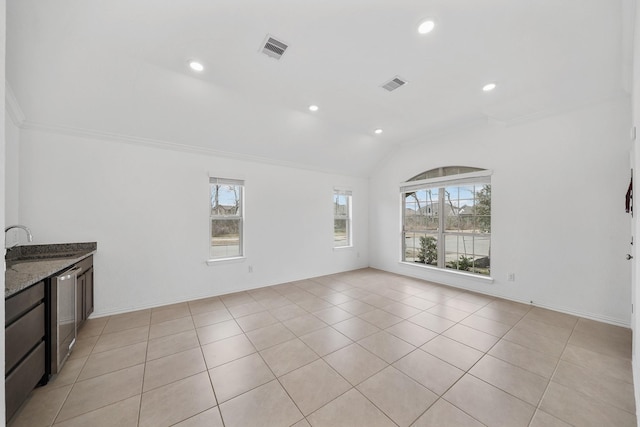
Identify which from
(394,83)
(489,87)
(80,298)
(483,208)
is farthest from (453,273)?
(80,298)

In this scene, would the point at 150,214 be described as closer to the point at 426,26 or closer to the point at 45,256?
the point at 45,256

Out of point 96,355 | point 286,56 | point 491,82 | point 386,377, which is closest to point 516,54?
point 491,82

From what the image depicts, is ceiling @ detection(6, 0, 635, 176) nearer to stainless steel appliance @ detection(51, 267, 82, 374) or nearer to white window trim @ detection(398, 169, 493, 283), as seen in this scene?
white window trim @ detection(398, 169, 493, 283)

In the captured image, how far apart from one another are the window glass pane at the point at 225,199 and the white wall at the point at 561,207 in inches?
164

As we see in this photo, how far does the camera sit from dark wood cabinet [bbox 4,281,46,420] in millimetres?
1463

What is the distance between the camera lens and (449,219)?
4.73 metres

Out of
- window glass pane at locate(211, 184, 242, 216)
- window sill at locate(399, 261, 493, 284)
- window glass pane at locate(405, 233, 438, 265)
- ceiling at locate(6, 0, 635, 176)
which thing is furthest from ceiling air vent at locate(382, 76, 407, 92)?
window sill at locate(399, 261, 493, 284)

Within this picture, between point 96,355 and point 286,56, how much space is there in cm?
355

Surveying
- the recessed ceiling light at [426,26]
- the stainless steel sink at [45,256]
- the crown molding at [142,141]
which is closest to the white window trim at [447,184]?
the crown molding at [142,141]

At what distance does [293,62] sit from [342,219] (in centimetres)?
390

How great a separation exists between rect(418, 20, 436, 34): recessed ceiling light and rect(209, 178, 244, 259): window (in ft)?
11.2

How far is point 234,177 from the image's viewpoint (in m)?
4.23

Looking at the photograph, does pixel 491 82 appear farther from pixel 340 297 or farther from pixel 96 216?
pixel 96 216

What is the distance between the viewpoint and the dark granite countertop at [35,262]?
5.19 feet
